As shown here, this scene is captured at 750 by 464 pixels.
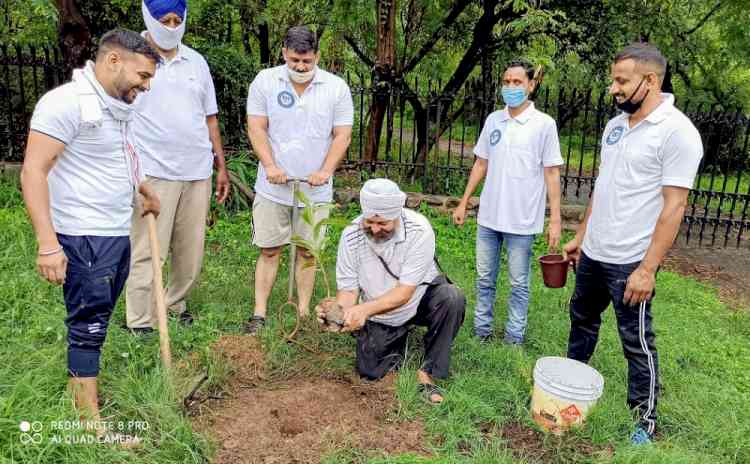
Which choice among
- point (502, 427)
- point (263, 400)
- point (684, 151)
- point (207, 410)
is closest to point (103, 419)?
point (207, 410)

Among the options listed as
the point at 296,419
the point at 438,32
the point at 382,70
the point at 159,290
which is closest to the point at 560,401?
the point at 296,419

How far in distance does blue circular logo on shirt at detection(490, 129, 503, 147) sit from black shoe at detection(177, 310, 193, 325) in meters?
2.29

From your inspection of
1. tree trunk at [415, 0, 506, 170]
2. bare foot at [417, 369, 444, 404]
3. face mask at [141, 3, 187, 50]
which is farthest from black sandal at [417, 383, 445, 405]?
tree trunk at [415, 0, 506, 170]

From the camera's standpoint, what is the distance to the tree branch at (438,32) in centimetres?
799

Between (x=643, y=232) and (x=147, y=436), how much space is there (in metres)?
2.49

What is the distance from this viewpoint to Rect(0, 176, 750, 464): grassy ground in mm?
2652

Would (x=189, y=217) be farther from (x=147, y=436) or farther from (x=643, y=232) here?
(x=643, y=232)

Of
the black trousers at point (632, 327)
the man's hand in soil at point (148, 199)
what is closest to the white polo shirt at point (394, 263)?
the black trousers at point (632, 327)

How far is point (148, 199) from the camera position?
303 cm

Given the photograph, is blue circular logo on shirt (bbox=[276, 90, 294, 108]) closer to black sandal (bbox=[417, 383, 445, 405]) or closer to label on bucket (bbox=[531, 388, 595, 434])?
black sandal (bbox=[417, 383, 445, 405])

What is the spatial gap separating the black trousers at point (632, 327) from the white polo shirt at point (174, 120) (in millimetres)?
2365

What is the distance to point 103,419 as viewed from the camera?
107 inches

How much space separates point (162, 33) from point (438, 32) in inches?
213

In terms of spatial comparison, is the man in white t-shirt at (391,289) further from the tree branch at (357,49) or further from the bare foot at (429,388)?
the tree branch at (357,49)
